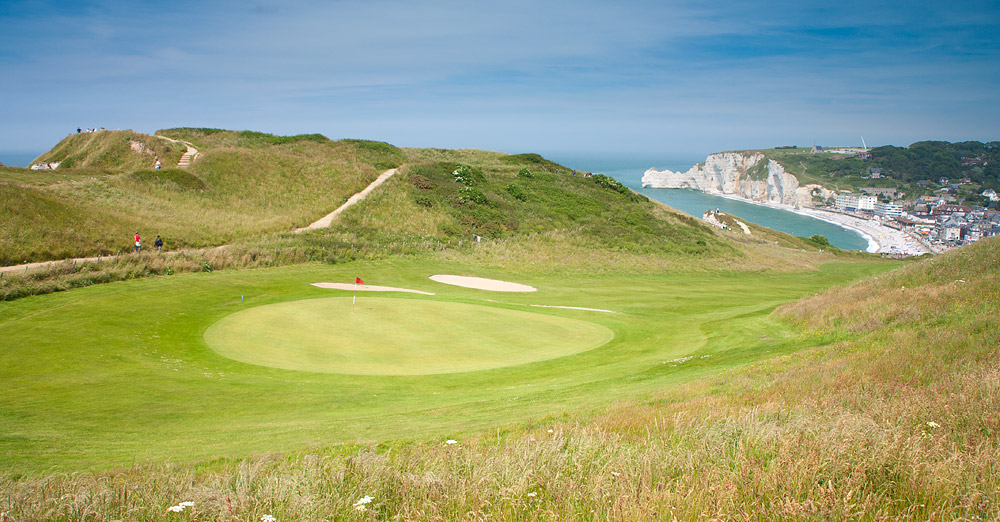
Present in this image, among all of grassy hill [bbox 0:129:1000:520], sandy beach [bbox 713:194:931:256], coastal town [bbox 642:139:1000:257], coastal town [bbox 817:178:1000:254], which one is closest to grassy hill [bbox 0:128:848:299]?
grassy hill [bbox 0:129:1000:520]

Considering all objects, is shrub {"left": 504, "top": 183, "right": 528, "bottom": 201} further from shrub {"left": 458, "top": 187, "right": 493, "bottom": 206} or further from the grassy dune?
the grassy dune

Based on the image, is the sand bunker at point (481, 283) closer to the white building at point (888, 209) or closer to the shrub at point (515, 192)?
the shrub at point (515, 192)

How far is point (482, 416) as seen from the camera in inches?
357

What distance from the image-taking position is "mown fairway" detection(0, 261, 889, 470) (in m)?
8.11

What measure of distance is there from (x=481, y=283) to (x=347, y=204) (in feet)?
63.1

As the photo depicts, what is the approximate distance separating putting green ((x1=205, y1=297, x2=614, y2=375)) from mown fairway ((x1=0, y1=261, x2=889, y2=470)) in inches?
6.9

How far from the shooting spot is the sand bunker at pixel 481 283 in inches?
1101

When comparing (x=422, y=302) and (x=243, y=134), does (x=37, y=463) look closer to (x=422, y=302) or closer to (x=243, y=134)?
(x=422, y=302)

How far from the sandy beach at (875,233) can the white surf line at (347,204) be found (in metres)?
69.6

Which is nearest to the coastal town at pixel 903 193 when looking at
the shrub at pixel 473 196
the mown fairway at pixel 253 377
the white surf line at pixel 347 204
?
the shrub at pixel 473 196

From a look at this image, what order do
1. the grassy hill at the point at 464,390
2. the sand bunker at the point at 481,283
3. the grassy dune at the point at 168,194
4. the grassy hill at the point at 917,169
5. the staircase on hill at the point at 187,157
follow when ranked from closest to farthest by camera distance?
the grassy hill at the point at 464,390, the grassy dune at the point at 168,194, the sand bunker at the point at 481,283, the staircase on hill at the point at 187,157, the grassy hill at the point at 917,169

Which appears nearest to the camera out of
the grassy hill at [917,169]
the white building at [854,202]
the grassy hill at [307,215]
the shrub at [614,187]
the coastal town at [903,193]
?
the grassy hill at [307,215]

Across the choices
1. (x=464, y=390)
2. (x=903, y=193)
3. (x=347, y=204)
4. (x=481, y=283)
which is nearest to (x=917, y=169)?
(x=903, y=193)

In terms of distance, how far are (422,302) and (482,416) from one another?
11683 mm
